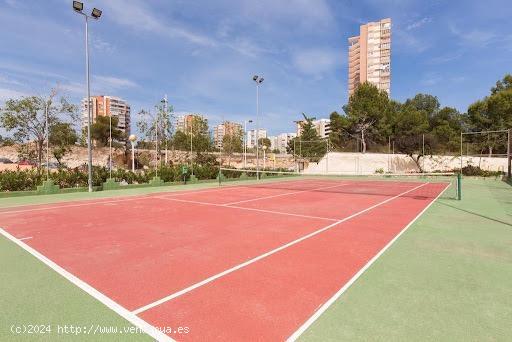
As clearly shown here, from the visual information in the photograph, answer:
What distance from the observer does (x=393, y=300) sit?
404cm

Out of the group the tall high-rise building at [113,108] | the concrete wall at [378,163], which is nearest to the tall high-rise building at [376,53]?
the concrete wall at [378,163]

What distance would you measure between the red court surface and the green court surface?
0.31 m

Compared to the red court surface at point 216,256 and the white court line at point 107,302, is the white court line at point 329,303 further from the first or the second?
the white court line at point 107,302

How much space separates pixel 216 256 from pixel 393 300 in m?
3.11

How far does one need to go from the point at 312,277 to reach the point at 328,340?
171cm

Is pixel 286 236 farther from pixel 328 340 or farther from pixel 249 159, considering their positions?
pixel 249 159

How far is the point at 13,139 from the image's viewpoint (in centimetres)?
2573

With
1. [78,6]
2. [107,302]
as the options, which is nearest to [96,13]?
[78,6]

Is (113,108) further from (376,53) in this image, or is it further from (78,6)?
(376,53)

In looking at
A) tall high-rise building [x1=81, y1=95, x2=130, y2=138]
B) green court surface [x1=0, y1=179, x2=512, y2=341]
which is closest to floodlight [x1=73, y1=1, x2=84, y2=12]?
green court surface [x1=0, y1=179, x2=512, y2=341]

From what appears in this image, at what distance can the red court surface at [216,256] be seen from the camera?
3734 millimetres

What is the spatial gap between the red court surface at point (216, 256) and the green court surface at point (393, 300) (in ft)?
1.02

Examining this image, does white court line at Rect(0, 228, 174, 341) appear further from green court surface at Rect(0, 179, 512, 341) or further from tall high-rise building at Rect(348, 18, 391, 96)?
tall high-rise building at Rect(348, 18, 391, 96)

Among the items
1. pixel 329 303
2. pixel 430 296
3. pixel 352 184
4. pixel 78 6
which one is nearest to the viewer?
pixel 329 303
